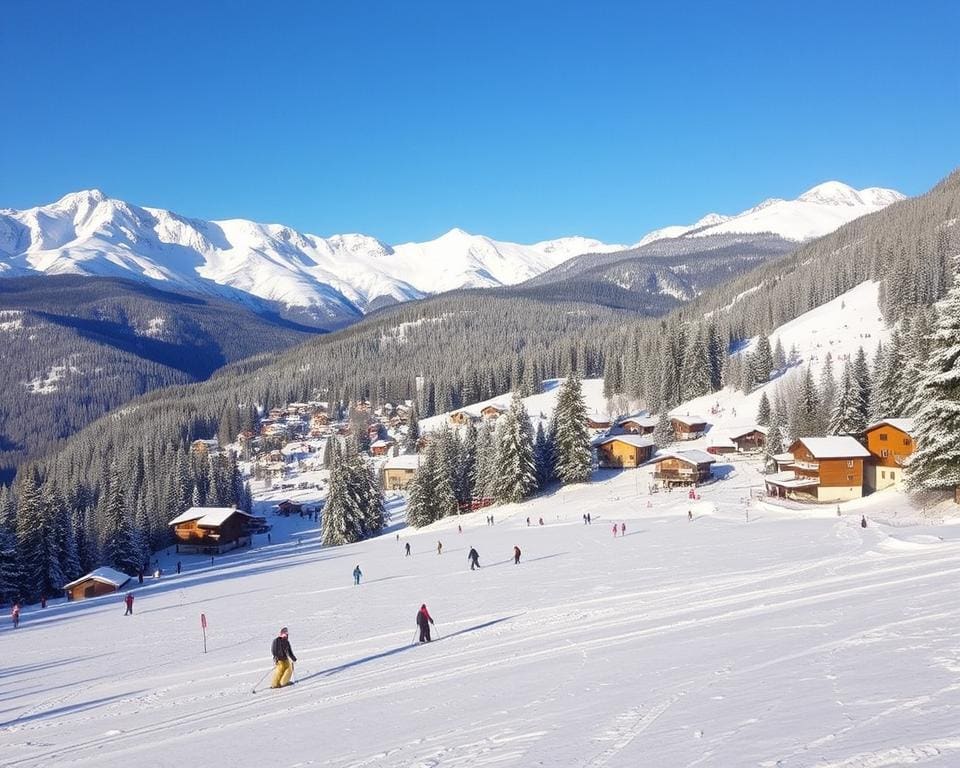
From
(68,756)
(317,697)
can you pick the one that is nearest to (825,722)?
(317,697)

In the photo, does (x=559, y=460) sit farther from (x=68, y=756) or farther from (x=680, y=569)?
(x=68, y=756)

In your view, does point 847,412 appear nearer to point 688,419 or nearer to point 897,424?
point 897,424

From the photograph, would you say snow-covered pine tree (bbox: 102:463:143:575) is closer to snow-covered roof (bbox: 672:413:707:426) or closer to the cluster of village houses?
the cluster of village houses

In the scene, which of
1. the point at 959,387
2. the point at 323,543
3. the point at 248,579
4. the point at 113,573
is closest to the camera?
the point at 959,387

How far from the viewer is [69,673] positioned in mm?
21281

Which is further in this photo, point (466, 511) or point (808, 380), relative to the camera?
point (808, 380)

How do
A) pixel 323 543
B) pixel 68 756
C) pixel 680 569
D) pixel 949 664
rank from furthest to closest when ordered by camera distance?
pixel 323 543 → pixel 680 569 → pixel 68 756 → pixel 949 664

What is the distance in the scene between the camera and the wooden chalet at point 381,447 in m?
146

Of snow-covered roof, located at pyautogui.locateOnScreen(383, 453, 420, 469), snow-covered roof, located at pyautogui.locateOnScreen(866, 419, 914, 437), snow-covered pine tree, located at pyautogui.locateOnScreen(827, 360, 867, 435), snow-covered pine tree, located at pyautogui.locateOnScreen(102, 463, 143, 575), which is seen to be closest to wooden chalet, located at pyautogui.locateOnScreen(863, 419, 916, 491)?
snow-covered roof, located at pyautogui.locateOnScreen(866, 419, 914, 437)

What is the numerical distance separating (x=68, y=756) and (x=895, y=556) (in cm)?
2341

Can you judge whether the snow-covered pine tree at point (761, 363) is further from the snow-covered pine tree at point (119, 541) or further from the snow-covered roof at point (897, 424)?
the snow-covered pine tree at point (119, 541)

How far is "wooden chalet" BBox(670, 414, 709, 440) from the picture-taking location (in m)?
95.3

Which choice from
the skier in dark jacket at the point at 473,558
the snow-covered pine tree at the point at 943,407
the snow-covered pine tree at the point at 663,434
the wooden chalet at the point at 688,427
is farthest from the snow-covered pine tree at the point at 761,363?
the skier in dark jacket at the point at 473,558

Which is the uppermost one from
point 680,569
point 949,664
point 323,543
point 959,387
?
point 959,387
